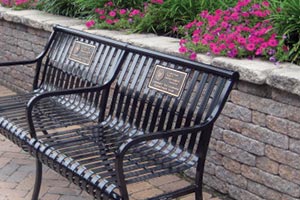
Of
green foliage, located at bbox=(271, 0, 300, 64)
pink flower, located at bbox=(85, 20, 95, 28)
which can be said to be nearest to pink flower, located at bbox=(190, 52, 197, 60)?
green foliage, located at bbox=(271, 0, 300, 64)

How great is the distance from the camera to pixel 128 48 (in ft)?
12.0

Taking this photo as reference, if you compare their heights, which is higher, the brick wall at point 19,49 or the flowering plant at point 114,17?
the flowering plant at point 114,17

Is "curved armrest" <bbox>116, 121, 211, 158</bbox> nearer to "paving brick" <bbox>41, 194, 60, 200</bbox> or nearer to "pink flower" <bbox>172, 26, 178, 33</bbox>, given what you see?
"paving brick" <bbox>41, 194, 60, 200</bbox>

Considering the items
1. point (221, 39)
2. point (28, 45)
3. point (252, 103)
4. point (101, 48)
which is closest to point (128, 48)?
point (101, 48)

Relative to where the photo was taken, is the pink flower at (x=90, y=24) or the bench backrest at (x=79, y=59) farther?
the pink flower at (x=90, y=24)

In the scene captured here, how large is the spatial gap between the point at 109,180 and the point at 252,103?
3.53ft

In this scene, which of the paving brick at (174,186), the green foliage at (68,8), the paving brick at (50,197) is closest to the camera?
the paving brick at (50,197)

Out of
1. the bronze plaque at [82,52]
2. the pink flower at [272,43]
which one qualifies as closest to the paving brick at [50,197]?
the bronze plaque at [82,52]

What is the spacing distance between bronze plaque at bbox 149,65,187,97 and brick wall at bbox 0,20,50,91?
2.31 metres

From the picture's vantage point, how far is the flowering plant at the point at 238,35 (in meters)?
3.45

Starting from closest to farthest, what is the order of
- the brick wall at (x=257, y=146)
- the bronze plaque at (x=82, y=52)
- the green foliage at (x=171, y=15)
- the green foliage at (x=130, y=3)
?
the brick wall at (x=257, y=146), the bronze plaque at (x=82, y=52), the green foliage at (x=171, y=15), the green foliage at (x=130, y=3)

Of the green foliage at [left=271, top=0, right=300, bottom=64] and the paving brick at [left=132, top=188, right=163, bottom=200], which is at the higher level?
the green foliage at [left=271, top=0, right=300, bottom=64]

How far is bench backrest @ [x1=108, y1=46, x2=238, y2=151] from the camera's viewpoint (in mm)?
2971

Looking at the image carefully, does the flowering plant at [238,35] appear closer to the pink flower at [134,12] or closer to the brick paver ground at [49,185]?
the pink flower at [134,12]
